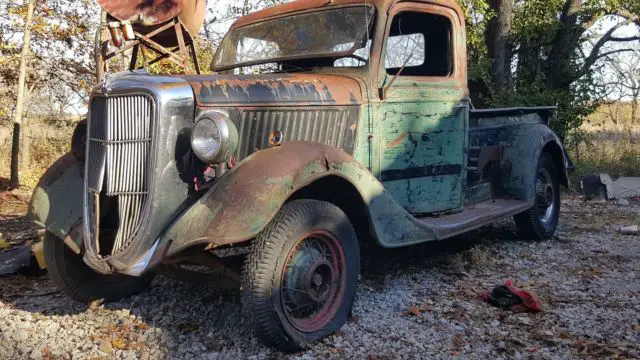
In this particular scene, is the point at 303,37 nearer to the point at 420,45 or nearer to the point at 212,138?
the point at 420,45

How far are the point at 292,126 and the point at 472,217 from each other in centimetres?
174

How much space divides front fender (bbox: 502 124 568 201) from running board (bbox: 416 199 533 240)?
5.1 inches

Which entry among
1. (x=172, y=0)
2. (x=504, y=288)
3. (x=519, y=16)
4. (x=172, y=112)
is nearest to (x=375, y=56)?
(x=172, y=112)

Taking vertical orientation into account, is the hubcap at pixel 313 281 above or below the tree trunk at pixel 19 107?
below

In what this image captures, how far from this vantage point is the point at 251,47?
4348 mm

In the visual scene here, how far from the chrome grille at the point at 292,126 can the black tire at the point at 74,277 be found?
1.29 metres

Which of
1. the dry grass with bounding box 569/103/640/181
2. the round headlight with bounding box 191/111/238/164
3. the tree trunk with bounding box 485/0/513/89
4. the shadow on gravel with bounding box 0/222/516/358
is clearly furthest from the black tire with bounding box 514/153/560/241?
the tree trunk with bounding box 485/0/513/89

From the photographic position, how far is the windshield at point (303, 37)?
3871 mm

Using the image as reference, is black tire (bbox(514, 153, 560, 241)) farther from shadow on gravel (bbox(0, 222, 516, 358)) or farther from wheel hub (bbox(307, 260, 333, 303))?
wheel hub (bbox(307, 260, 333, 303))

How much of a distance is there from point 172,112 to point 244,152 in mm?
508

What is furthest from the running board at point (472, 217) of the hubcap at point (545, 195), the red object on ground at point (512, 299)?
the hubcap at point (545, 195)

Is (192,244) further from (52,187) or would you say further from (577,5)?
(577,5)

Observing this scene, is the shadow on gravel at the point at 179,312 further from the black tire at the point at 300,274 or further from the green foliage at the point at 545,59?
the green foliage at the point at 545,59

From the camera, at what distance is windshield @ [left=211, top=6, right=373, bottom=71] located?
12.7ft
